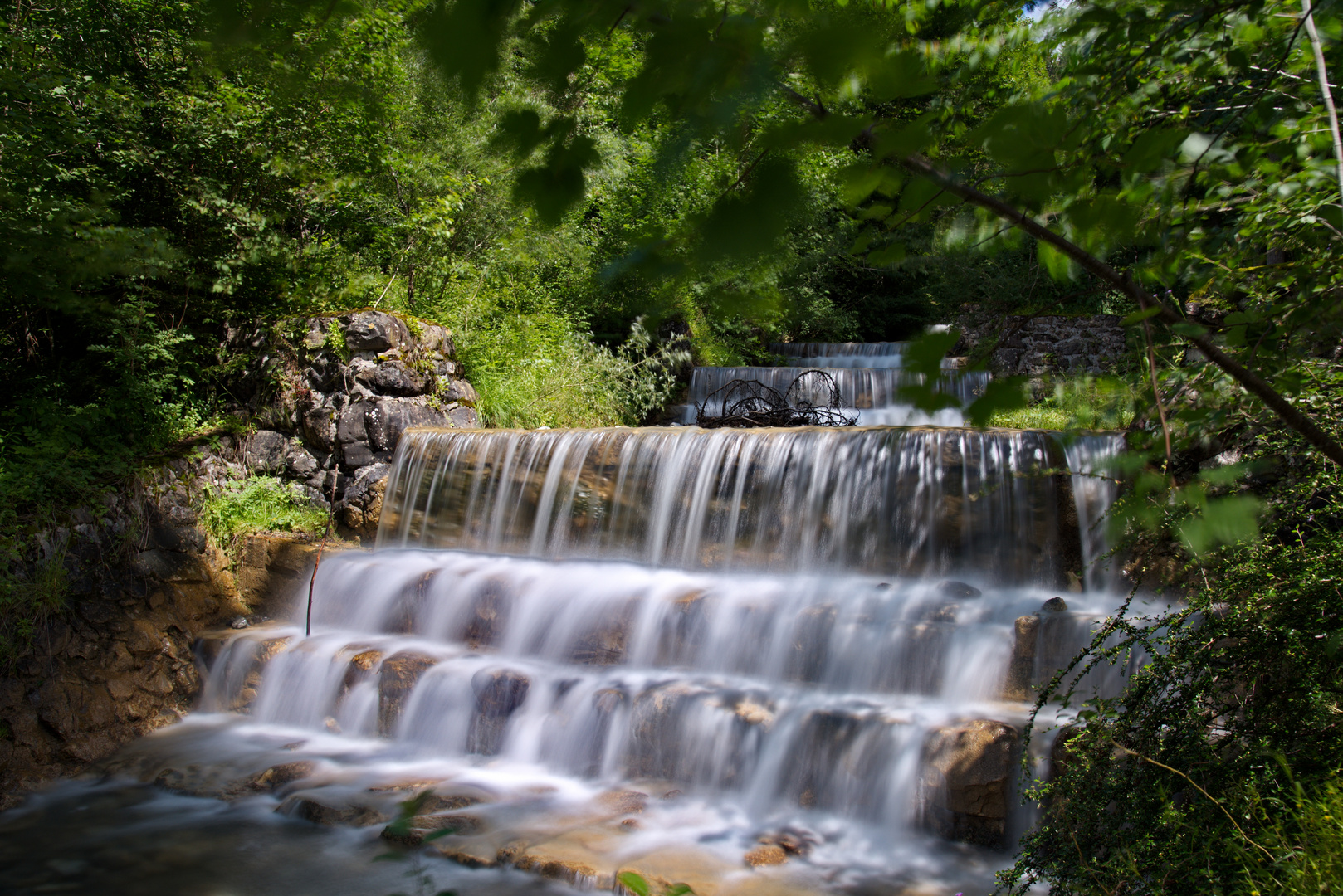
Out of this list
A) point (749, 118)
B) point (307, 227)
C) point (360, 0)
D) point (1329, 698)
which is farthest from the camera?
point (307, 227)

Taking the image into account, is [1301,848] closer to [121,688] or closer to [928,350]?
[928,350]

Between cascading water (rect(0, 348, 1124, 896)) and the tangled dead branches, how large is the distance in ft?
10.6

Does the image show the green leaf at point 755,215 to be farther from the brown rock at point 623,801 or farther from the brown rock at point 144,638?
the brown rock at point 144,638

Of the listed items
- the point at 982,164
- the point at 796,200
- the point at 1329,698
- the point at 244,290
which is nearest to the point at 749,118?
the point at 796,200

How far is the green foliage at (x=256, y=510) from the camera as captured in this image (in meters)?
8.01

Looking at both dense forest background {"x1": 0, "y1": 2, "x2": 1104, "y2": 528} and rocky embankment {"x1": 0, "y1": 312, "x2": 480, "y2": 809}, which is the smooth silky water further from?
dense forest background {"x1": 0, "y1": 2, "x2": 1104, "y2": 528}

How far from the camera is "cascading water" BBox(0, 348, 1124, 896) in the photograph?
13.5 ft

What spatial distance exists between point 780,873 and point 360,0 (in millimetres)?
3974

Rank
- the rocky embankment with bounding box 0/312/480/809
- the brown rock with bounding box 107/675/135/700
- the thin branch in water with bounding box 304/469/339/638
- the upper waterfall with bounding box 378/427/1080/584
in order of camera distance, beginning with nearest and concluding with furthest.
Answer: the rocky embankment with bounding box 0/312/480/809, the brown rock with bounding box 107/675/135/700, the upper waterfall with bounding box 378/427/1080/584, the thin branch in water with bounding box 304/469/339/638

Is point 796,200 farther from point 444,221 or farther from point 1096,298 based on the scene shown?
point 1096,298

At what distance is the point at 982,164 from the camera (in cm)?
132

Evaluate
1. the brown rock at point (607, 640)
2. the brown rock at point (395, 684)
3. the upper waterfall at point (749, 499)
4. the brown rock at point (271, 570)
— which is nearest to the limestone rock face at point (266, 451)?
A: the brown rock at point (271, 570)

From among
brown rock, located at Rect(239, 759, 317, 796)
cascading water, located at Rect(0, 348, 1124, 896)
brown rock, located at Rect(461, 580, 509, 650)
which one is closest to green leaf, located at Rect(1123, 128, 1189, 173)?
cascading water, located at Rect(0, 348, 1124, 896)

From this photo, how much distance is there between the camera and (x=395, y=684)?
586 centimetres
